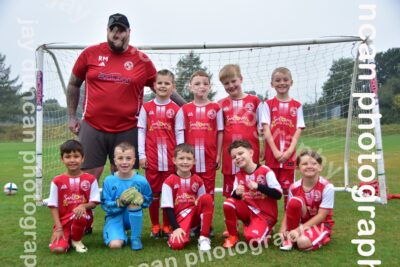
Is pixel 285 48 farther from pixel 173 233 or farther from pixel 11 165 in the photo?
pixel 11 165

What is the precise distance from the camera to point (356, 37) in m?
5.56

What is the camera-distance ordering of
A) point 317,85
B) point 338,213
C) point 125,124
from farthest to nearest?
1. point 317,85
2. point 338,213
3. point 125,124

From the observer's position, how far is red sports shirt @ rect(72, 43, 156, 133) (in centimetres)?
389

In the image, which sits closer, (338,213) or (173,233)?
(173,233)

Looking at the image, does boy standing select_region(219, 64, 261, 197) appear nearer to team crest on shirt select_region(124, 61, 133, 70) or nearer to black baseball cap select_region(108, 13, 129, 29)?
team crest on shirt select_region(124, 61, 133, 70)

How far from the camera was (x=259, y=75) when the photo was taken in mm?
6652

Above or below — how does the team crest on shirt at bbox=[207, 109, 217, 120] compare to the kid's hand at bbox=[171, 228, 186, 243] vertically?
above

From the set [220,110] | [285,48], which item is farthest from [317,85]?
[220,110]

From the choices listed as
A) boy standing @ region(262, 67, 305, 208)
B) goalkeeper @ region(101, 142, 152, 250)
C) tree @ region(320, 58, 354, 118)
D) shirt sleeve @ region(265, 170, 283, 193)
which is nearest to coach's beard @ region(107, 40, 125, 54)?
goalkeeper @ region(101, 142, 152, 250)

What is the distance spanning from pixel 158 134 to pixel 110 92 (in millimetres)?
612

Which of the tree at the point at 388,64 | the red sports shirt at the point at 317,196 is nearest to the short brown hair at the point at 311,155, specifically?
the red sports shirt at the point at 317,196

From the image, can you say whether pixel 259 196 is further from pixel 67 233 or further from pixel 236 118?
pixel 67 233

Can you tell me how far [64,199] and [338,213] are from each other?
3200 millimetres

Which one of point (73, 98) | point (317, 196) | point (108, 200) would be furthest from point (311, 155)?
point (73, 98)
